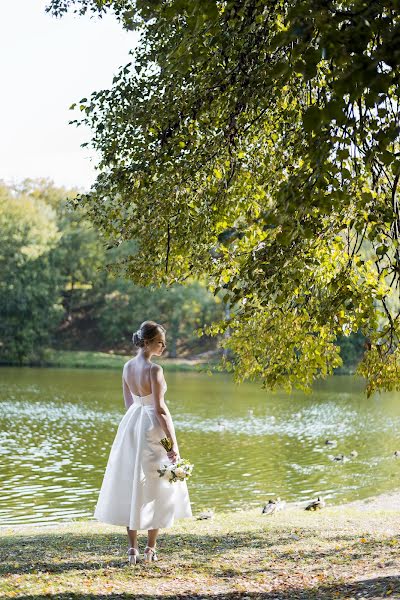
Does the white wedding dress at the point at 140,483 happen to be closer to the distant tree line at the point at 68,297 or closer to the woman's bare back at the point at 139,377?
the woman's bare back at the point at 139,377

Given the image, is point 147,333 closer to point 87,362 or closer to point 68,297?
point 87,362

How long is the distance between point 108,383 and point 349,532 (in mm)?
33132

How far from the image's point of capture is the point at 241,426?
85.1 ft

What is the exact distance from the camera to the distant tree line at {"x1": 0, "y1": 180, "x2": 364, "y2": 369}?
2297 inches

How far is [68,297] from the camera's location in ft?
237

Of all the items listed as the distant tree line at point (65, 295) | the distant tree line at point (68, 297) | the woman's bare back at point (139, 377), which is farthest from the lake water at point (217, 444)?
the distant tree line at point (68, 297)

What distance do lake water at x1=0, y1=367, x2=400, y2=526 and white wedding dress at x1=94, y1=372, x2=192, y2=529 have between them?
20.1 ft

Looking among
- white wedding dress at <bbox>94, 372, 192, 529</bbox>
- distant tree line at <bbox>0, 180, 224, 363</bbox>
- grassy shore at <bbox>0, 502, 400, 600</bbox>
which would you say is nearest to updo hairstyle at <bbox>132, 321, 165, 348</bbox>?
white wedding dress at <bbox>94, 372, 192, 529</bbox>

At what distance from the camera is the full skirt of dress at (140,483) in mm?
6941

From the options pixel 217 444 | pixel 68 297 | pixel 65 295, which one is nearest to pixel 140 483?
pixel 217 444

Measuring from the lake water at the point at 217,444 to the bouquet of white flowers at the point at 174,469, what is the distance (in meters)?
6.45

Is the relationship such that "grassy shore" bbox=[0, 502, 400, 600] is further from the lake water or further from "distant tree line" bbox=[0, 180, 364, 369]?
"distant tree line" bbox=[0, 180, 364, 369]

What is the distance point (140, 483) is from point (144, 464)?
0.16 metres

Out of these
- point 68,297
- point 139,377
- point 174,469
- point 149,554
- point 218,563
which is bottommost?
point 218,563
